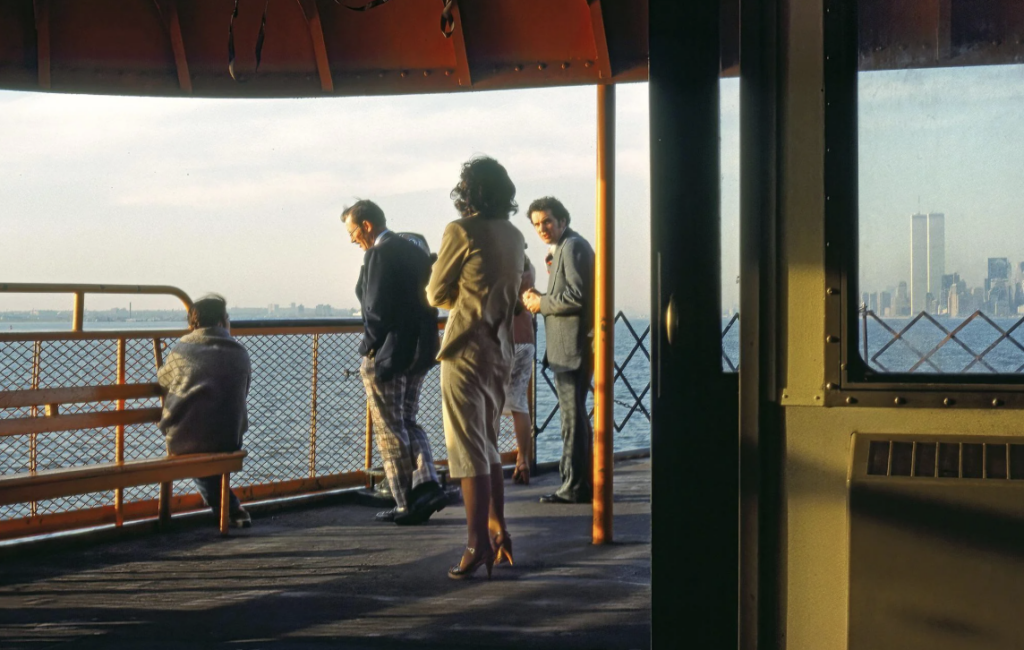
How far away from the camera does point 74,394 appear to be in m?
4.89

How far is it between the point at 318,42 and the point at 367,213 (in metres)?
0.97

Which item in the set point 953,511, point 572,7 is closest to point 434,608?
point 953,511

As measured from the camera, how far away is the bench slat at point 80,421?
4609 mm

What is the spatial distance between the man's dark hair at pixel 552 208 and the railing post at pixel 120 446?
242 cm

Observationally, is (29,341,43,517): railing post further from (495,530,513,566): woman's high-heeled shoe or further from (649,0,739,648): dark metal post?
(649,0,739,648): dark metal post

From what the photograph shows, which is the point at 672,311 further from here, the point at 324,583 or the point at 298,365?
the point at 298,365

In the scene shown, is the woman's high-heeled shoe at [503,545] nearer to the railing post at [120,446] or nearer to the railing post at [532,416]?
the railing post at [120,446]

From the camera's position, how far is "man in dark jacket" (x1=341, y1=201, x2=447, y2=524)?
5.32 metres

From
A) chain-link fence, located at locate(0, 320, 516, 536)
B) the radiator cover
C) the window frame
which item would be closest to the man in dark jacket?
chain-link fence, located at locate(0, 320, 516, 536)

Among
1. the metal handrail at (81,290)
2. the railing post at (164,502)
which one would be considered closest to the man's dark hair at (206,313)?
the metal handrail at (81,290)

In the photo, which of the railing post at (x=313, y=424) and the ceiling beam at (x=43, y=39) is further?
the railing post at (x=313, y=424)

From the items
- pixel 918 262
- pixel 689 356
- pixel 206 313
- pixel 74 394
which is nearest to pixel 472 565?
pixel 206 313

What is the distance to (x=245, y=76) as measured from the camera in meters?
4.99

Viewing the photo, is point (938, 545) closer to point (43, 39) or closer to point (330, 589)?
point (330, 589)
